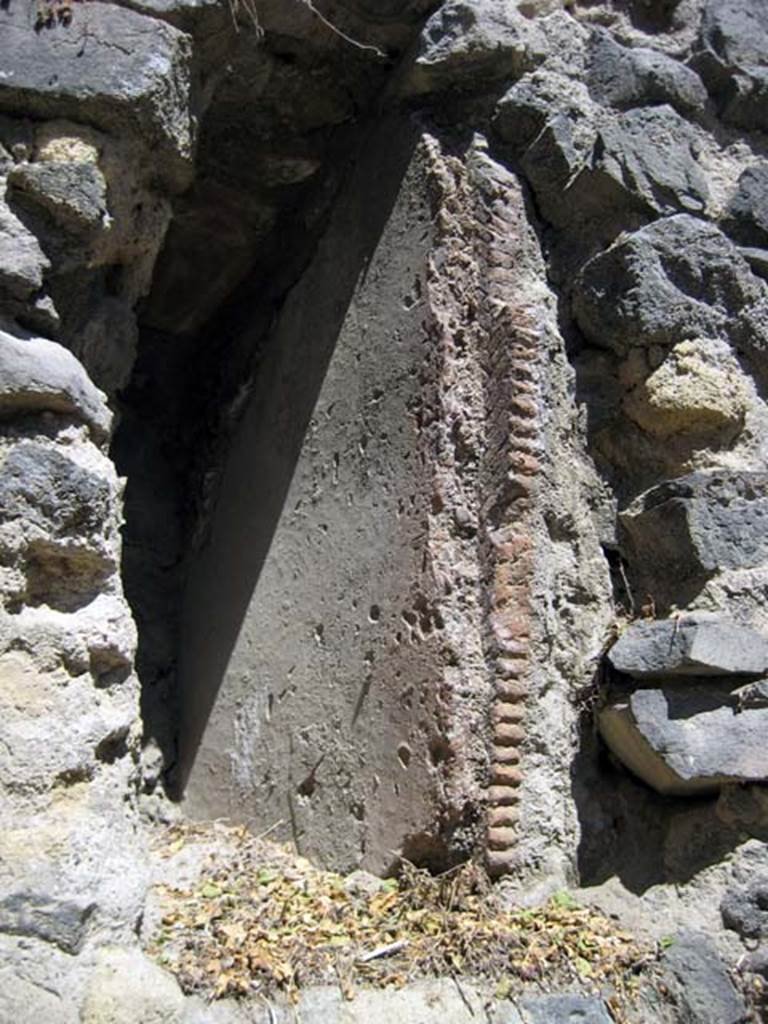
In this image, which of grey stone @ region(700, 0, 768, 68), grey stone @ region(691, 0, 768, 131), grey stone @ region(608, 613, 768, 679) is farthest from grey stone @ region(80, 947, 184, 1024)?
Answer: grey stone @ region(700, 0, 768, 68)

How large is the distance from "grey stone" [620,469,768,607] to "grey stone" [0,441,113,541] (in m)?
1.52

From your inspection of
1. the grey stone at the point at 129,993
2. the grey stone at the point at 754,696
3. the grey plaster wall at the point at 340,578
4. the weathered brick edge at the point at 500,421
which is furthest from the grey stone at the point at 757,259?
the grey stone at the point at 129,993

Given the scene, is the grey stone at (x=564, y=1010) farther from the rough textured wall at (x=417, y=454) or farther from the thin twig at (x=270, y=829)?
the thin twig at (x=270, y=829)

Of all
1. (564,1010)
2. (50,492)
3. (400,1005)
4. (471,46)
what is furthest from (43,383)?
(564,1010)

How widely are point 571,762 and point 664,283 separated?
1.41 meters

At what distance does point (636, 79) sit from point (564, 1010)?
2.76 meters

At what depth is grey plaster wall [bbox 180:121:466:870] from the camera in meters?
3.20

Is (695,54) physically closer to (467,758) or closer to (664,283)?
(664,283)

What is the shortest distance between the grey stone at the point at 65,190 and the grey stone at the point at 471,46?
116cm

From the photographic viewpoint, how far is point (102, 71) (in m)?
3.10

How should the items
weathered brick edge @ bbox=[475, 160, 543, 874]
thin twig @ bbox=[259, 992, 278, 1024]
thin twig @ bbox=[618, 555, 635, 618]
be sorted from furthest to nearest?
thin twig @ bbox=[618, 555, 635, 618], weathered brick edge @ bbox=[475, 160, 543, 874], thin twig @ bbox=[259, 992, 278, 1024]

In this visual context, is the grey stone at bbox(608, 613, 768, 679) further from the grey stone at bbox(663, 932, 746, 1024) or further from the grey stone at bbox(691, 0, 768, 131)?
the grey stone at bbox(691, 0, 768, 131)

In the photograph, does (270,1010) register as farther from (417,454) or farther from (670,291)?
(670,291)

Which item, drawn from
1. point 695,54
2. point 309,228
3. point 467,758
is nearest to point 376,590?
point 467,758
